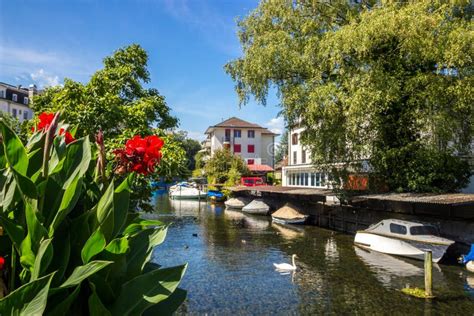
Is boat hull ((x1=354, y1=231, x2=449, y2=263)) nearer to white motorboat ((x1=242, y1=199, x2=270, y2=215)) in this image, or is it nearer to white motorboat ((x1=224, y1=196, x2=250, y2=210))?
white motorboat ((x1=242, y1=199, x2=270, y2=215))

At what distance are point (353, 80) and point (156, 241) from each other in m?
21.3

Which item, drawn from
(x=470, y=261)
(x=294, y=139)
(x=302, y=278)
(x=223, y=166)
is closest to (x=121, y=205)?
(x=302, y=278)

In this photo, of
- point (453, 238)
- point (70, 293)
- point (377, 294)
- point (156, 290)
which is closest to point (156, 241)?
point (156, 290)

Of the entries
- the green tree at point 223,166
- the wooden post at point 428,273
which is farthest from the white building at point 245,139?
the wooden post at point 428,273

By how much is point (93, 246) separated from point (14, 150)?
836 mm

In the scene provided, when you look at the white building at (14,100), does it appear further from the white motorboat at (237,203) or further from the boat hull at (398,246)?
the boat hull at (398,246)

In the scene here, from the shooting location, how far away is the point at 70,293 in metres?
2.60

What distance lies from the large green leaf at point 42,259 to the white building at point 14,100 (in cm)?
8514

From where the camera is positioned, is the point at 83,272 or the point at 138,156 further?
the point at 138,156

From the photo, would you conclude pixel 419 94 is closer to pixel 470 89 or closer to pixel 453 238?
pixel 470 89

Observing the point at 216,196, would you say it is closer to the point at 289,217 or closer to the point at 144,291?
the point at 289,217

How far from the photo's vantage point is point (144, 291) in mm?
2666

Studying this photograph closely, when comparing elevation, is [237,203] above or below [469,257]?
above

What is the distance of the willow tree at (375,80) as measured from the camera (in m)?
21.7
